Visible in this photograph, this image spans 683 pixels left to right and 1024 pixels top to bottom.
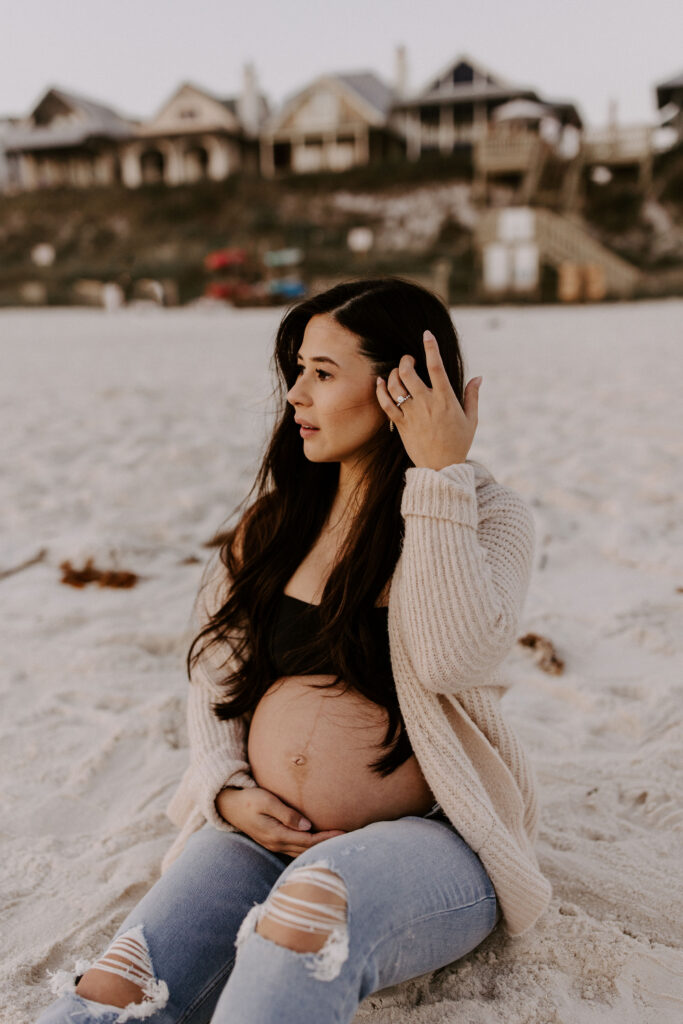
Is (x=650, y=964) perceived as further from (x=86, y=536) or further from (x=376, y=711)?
(x=86, y=536)

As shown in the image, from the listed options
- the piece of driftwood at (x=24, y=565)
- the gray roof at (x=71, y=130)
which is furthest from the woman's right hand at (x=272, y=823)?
the gray roof at (x=71, y=130)

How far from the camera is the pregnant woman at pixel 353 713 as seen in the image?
143 cm

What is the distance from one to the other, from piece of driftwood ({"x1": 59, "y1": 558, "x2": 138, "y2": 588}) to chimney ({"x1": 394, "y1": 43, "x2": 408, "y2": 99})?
116 ft

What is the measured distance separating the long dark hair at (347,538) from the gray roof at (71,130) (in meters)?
40.1

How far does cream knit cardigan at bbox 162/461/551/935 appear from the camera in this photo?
1535mm

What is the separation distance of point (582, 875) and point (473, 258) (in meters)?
22.0

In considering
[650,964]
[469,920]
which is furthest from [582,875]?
[469,920]

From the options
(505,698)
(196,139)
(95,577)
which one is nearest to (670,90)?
(196,139)

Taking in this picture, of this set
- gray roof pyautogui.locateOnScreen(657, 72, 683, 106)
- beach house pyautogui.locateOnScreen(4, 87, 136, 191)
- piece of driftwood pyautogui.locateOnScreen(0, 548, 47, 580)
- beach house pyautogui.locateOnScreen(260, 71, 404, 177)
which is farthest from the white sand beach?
beach house pyautogui.locateOnScreen(4, 87, 136, 191)

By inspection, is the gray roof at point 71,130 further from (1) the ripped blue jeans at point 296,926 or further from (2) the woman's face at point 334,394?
(1) the ripped blue jeans at point 296,926

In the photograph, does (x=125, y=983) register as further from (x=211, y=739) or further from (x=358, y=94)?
(x=358, y=94)

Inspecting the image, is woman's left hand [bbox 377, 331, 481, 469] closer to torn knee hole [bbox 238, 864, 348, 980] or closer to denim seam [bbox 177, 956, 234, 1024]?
torn knee hole [bbox 238, 864, 348, 980]

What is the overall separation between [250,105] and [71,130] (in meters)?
8.75

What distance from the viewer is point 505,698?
9.44 ft
